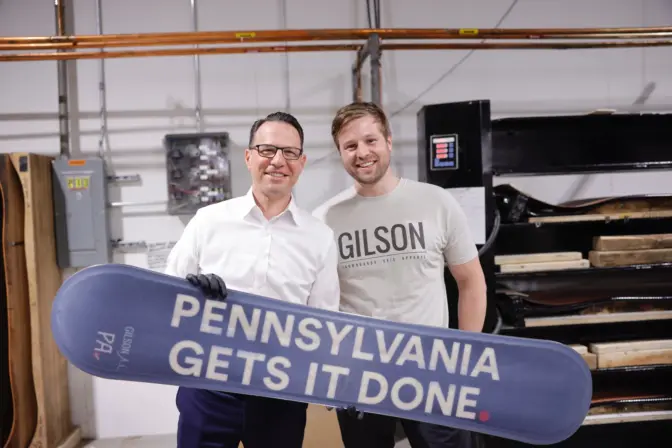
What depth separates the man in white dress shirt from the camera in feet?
3.58

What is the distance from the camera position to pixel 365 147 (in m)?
1.26

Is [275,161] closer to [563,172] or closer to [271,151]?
[271,151]

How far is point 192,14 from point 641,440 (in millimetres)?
3298

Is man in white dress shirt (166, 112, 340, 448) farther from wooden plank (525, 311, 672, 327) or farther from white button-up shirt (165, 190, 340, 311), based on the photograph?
wooden plank (525, 311, 672, 327)

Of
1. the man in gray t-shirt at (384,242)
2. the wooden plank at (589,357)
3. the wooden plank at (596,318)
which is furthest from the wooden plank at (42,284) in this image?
the wooden plank at (589,357)

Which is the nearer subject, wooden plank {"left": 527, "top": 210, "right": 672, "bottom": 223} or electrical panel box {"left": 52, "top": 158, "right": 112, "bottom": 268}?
wooden plank {"left": 527, "top": 210, "right": 672, "bottom": 223}

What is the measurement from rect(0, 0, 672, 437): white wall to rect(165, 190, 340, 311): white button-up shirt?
1.26 metres

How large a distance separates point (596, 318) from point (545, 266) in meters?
0.36

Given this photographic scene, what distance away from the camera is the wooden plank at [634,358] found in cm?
196

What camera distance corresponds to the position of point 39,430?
6.97 feet

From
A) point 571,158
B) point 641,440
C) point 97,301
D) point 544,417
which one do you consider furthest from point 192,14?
point 641,440

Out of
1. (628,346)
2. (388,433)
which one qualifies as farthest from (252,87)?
(628,346)

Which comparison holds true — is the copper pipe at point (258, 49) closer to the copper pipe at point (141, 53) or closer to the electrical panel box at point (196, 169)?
the copper pipe at point (141, 53)

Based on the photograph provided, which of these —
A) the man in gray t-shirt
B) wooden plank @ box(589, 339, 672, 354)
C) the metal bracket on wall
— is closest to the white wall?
the metal bracket on wall
